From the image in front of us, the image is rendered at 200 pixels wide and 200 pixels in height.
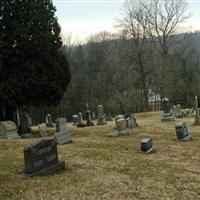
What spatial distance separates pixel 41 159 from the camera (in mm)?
12016

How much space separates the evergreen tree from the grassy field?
573 cm

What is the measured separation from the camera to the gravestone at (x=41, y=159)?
1180 centimetres

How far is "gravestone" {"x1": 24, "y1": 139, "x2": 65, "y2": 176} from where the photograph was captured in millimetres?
11797

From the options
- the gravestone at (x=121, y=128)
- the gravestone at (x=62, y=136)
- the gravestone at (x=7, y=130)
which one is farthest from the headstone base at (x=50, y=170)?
the gravestone at (x=7, y=130)

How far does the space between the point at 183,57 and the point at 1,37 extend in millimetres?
48067

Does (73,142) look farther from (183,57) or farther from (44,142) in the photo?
(183,57)

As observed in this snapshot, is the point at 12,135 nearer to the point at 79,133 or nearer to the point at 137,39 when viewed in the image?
the point at 79,133

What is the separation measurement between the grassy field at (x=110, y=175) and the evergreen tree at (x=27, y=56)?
5.73 meters

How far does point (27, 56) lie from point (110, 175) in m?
13.0

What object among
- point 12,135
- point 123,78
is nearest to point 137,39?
point 123,78

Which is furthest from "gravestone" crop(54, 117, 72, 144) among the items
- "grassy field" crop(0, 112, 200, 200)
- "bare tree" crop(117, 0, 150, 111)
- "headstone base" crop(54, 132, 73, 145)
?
"bare tree" crop(117, 0, 150, 111)

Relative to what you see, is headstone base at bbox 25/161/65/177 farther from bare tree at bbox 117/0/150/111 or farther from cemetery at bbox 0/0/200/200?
bare tree at bbox 117/0/150/111

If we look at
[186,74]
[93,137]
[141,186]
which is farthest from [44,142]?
[186,74]

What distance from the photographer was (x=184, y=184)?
10.9 metres
